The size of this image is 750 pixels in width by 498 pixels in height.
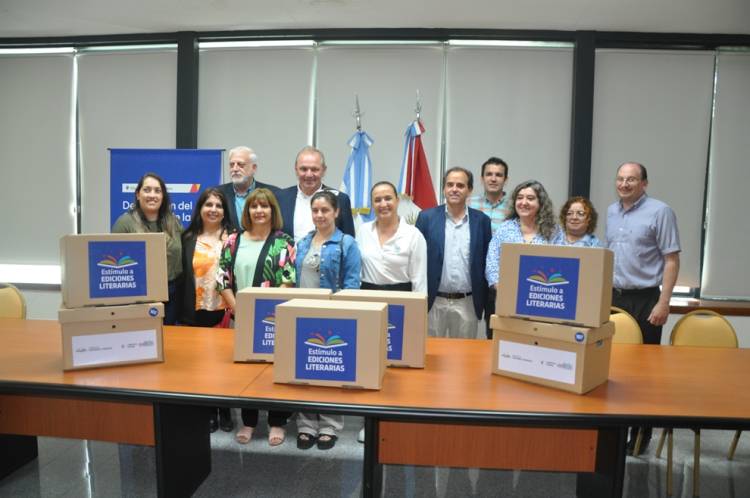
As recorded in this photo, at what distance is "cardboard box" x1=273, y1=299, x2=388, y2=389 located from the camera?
169 cm

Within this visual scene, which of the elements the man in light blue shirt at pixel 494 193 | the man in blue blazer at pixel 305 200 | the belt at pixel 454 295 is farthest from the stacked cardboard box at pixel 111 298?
the man in light blue shirt at pixel 494 193

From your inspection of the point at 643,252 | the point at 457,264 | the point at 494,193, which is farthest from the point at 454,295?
the point at 643,252

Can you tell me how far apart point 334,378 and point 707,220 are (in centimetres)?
448

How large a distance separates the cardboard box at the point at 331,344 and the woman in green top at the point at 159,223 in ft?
4.90

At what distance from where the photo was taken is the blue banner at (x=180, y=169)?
3973 millimetres

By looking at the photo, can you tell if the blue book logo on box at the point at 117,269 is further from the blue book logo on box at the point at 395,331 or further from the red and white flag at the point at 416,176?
the red and white flag at the point at 416,176

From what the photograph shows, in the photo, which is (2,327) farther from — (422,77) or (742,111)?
(742,111)

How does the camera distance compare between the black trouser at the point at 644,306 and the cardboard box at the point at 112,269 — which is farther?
the black trouser at the point at 644,306

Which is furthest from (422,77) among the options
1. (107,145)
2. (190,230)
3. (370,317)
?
(370,317)

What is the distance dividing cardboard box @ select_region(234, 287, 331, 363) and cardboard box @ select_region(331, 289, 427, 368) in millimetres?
222

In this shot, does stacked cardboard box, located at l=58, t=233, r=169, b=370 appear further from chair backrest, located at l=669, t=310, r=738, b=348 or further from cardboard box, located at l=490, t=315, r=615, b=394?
chair backrest, located at l=669, t=310, r=738, b=348

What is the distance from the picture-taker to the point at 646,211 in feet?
10.5

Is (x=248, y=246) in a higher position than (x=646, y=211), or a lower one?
lower

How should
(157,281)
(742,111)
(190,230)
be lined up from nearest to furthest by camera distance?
(157,281), (190,230), (742,111)
